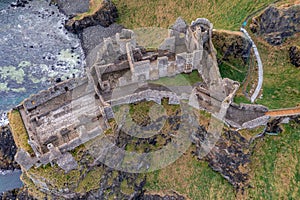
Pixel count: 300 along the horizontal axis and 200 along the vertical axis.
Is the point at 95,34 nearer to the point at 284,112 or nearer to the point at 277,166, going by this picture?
the point at 284,112

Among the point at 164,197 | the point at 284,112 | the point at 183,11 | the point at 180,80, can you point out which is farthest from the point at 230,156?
the point at 183,11

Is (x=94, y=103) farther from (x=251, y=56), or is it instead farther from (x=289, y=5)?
(x=289, y=5)

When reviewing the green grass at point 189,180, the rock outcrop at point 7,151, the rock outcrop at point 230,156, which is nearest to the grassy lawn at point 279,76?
the rock outcrop at point 230,156

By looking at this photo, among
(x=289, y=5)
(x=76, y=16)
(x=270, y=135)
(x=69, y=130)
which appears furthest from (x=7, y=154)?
(x=289, y=5)

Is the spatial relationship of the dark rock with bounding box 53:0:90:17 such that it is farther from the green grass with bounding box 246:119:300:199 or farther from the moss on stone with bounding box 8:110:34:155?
the green grass with bounding box 246:119:300:199

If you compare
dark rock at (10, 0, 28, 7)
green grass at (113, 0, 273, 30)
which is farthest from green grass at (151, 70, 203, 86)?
dark rock at (10, 0, 28, 7)

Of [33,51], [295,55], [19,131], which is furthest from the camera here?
[33,51]
